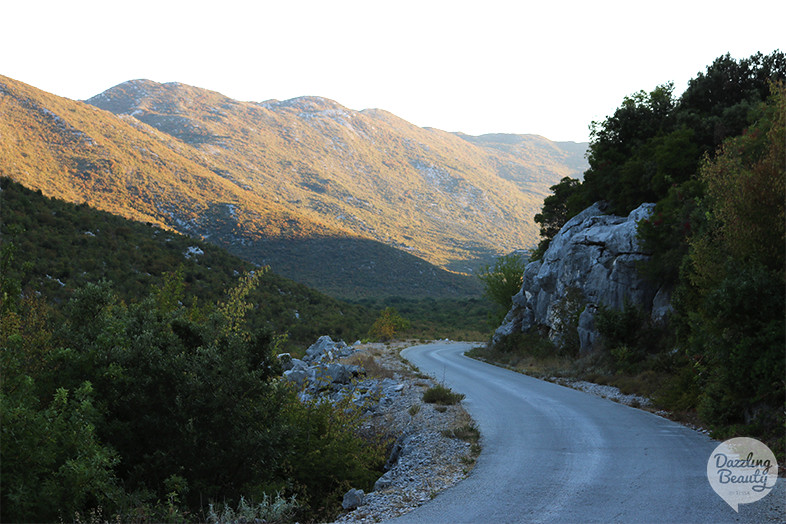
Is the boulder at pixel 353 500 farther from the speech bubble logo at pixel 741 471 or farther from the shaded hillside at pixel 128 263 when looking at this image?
the shaded hillside at pixel 128 263

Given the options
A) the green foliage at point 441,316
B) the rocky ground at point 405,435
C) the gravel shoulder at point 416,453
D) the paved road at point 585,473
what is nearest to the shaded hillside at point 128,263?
the rocky ground at point 405,435

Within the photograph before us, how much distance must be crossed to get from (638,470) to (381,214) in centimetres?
14802

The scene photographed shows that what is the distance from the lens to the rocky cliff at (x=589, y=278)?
2388 centimetres

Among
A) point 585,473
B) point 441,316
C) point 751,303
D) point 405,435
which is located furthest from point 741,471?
point 441,316

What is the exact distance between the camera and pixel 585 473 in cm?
884

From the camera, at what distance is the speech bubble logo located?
7.66m

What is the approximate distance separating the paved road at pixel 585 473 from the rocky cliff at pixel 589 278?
32.3 feet

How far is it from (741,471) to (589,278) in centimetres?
1868

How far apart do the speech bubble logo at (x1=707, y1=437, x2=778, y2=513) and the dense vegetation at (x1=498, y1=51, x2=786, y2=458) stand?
416 millimetres

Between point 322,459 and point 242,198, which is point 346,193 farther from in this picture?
point 322,459

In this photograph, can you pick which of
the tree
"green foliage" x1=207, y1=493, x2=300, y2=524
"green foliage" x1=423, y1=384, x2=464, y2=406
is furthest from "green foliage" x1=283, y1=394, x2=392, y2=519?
the tree

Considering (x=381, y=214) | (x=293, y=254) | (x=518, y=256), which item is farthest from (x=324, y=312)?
(x=381, y=214)

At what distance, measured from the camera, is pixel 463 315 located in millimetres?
85188

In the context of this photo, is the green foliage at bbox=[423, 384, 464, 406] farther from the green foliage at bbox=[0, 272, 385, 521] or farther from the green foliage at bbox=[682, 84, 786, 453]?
the green foliage at bbox=[682, 84, 786, 453]
